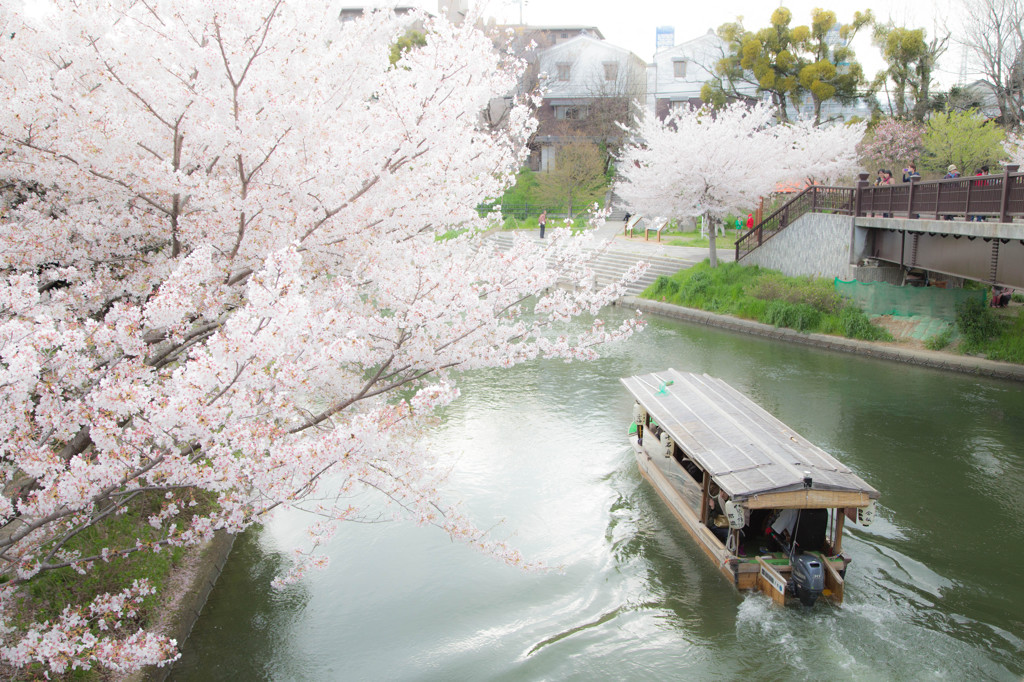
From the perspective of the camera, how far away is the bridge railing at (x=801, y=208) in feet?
75.3

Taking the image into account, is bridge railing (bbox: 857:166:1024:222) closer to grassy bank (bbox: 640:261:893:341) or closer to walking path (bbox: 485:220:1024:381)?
grassy bank (bbox: 640:261:893:341)

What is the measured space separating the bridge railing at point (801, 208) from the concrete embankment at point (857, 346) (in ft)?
12.8

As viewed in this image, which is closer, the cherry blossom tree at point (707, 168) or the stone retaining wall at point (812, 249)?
the stone retaining wall at point (812, 249)

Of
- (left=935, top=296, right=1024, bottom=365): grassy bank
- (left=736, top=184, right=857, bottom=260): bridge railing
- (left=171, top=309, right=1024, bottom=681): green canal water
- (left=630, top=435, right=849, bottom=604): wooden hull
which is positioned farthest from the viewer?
(left=736, top=184, right=857, bottom=260): bridge railing

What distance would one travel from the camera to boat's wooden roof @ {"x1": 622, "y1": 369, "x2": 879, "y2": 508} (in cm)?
820

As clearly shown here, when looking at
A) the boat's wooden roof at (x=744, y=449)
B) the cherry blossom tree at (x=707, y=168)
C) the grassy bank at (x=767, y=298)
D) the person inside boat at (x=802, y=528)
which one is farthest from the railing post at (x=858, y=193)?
the person inside boat at (x=802, y=528)

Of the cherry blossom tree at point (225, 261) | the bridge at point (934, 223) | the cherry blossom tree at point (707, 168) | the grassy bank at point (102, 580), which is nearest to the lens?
the cherry blossom tree at point (225, 261)

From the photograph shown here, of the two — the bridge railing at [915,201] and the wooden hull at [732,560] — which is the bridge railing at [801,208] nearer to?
the bridge railing at [915,201]

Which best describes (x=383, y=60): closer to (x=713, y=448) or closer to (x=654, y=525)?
(x=713, y=448)

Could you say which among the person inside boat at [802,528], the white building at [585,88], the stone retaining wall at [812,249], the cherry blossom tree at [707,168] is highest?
the white building at [585,88]

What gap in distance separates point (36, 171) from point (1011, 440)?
16042 millimetres

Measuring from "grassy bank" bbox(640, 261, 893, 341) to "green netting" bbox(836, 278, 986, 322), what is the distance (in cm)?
45

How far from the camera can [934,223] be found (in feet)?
52.6

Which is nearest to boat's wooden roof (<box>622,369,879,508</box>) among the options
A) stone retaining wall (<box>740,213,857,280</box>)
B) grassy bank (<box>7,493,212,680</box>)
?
grassy bank (<box>7,493,212,680</box>)
